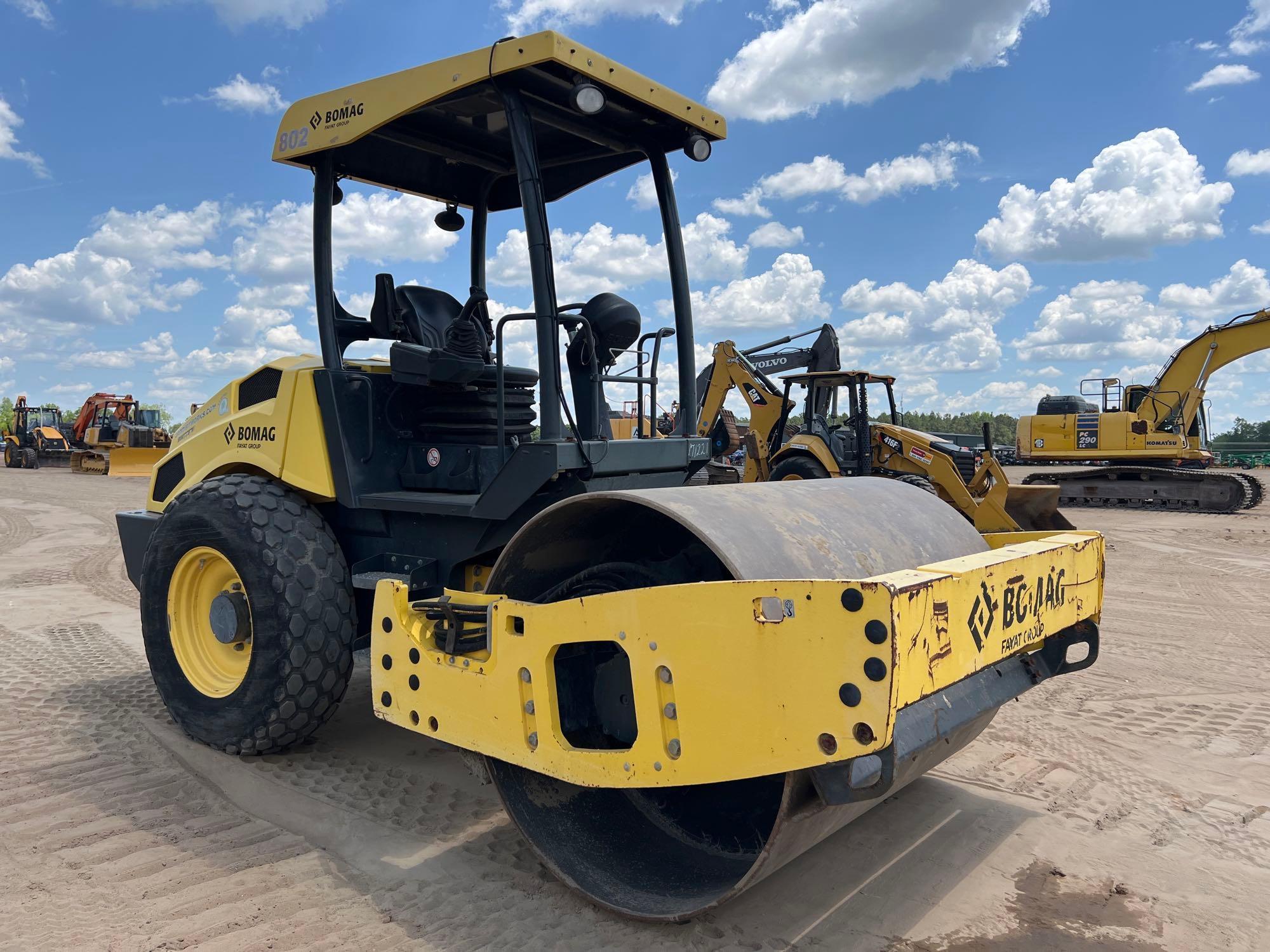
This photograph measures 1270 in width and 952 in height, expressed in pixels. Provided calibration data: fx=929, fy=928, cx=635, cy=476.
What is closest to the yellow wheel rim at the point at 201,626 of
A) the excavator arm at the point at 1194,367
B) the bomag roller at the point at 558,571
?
the bomag roller at the point at 558,571

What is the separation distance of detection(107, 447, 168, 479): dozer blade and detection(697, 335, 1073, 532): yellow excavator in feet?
68.1

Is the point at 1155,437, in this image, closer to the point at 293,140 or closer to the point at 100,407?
the point at 293,140

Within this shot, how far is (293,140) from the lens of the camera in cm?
408

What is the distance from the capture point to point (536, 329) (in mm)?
3484

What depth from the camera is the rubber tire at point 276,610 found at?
12.4 feet

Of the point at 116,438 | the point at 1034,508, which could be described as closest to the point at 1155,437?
the point at 1034,508

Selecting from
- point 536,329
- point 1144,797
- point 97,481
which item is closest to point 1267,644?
point 1144,797

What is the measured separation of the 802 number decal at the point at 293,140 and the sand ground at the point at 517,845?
2659 millimetres

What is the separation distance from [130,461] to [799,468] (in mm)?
22786

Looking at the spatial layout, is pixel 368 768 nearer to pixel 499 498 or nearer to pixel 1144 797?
pixel 499 498

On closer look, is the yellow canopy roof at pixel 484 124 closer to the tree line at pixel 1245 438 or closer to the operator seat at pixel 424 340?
the operator seat at pixel 424 340

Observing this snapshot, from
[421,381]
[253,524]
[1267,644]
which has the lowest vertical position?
[1267,644]

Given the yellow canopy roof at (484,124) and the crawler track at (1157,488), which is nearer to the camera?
the yellow canopy roof at (484,124)

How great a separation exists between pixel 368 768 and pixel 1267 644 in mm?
6090
